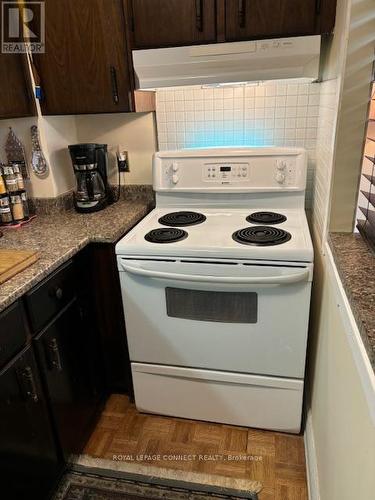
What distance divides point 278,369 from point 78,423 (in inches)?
34.4

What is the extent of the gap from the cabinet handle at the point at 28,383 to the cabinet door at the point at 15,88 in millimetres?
1017

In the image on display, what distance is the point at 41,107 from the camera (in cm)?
170

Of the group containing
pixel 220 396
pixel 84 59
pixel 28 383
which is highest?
pixel 84 59

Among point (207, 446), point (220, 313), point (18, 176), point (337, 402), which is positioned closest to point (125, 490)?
point (207, 446)

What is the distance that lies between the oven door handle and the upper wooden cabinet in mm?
960

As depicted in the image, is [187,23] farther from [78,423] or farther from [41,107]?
[78,423]

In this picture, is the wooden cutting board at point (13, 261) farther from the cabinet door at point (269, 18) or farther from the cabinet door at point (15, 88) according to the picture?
the cabinet door at point (269, 18)

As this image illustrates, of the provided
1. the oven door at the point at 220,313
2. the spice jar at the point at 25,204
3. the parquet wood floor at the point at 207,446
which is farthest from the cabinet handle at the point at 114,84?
the parquet wood floor at the point at 207,446

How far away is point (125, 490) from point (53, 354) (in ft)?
2.02

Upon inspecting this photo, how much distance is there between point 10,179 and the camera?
165 cm

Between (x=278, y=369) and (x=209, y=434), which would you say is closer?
(x=278, y=369)

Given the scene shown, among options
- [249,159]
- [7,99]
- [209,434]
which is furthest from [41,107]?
[209,434]

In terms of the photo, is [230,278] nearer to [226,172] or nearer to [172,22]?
[226,172]

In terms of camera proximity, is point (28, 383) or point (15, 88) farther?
point (15, 88)
